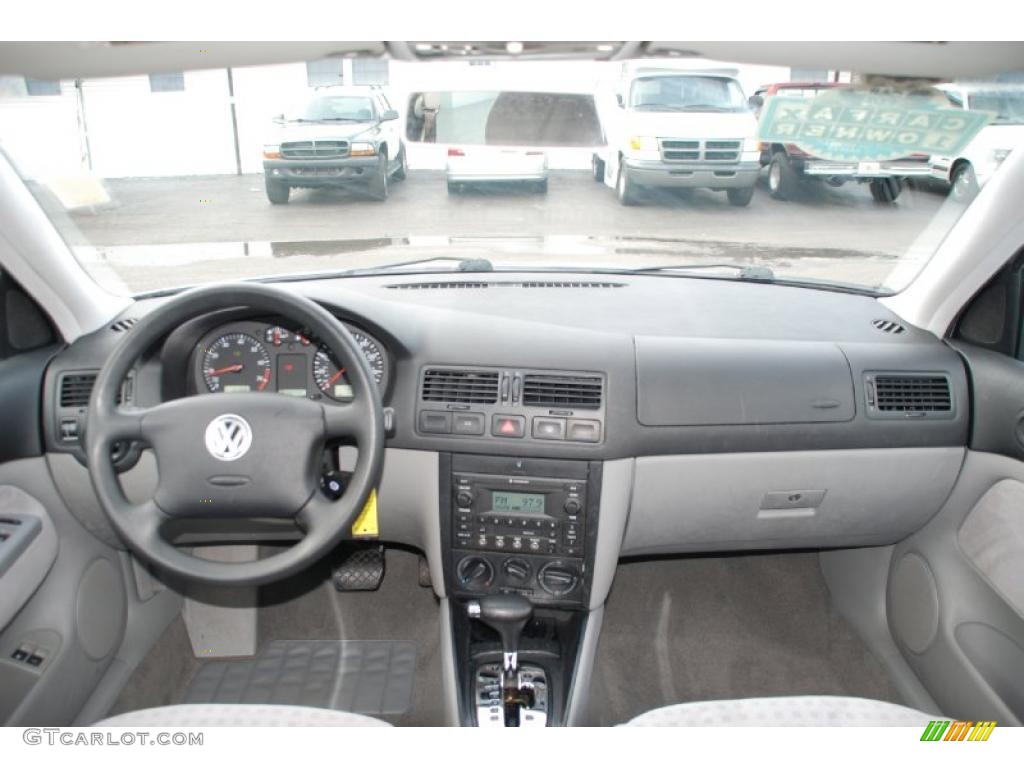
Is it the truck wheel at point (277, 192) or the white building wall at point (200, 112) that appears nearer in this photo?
the white building wall at point (200, 112)

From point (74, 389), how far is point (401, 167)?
1338 mm

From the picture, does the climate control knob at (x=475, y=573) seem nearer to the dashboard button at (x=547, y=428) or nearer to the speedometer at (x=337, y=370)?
the dashboard button at (x=547, y=428)

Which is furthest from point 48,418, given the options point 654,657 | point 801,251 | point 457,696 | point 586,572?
point 801,251

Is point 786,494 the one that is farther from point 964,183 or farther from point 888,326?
point 964,183

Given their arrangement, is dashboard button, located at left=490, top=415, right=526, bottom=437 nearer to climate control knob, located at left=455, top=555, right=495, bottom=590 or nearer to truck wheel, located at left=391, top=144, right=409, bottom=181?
climate control knob, located at left=455, top=555, right=495, bottom=590

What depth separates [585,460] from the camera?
2539 mm

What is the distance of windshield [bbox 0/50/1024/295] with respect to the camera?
2203 millimetres

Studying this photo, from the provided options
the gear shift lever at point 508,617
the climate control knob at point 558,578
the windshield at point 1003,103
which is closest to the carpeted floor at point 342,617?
the gear shift lever at point 508,617

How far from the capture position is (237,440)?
6.29ft

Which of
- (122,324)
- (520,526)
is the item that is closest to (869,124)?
(520,526)

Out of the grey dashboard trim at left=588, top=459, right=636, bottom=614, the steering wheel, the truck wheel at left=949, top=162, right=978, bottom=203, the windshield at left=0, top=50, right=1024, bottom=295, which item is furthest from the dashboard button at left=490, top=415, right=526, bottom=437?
the truck wheel at left=949, top=162, right=978, bottom=203

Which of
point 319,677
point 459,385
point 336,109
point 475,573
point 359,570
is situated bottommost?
point 319,677

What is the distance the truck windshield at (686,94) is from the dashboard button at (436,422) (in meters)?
1.18

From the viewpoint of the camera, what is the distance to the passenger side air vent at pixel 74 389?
101 inches
